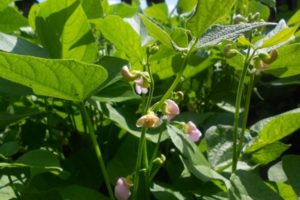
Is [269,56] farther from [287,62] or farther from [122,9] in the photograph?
[122,9]

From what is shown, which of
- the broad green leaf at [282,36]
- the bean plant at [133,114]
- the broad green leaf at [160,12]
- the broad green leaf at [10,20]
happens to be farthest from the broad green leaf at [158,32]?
the broad green leaf at [160,12]

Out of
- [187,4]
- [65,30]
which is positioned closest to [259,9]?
[187,4]

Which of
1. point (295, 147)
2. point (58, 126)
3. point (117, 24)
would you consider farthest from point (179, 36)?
point (295, 147)

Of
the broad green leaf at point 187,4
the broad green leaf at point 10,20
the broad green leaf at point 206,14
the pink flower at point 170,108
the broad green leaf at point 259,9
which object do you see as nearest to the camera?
the broad green leaf at point 206,14

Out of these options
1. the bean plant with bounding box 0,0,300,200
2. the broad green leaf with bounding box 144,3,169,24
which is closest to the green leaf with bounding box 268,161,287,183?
the bean plant with bounding box 0,0,300,200

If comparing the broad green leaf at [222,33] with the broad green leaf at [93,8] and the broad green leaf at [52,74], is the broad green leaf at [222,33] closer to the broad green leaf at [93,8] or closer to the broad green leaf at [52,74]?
the broad green leaf at [52,74]

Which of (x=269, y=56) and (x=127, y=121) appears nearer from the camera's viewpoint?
(x=269, y=56)

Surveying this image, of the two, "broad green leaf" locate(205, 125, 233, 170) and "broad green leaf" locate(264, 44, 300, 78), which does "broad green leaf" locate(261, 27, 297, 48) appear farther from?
"broad green leaf" locate(205, 125, 233, 170)
